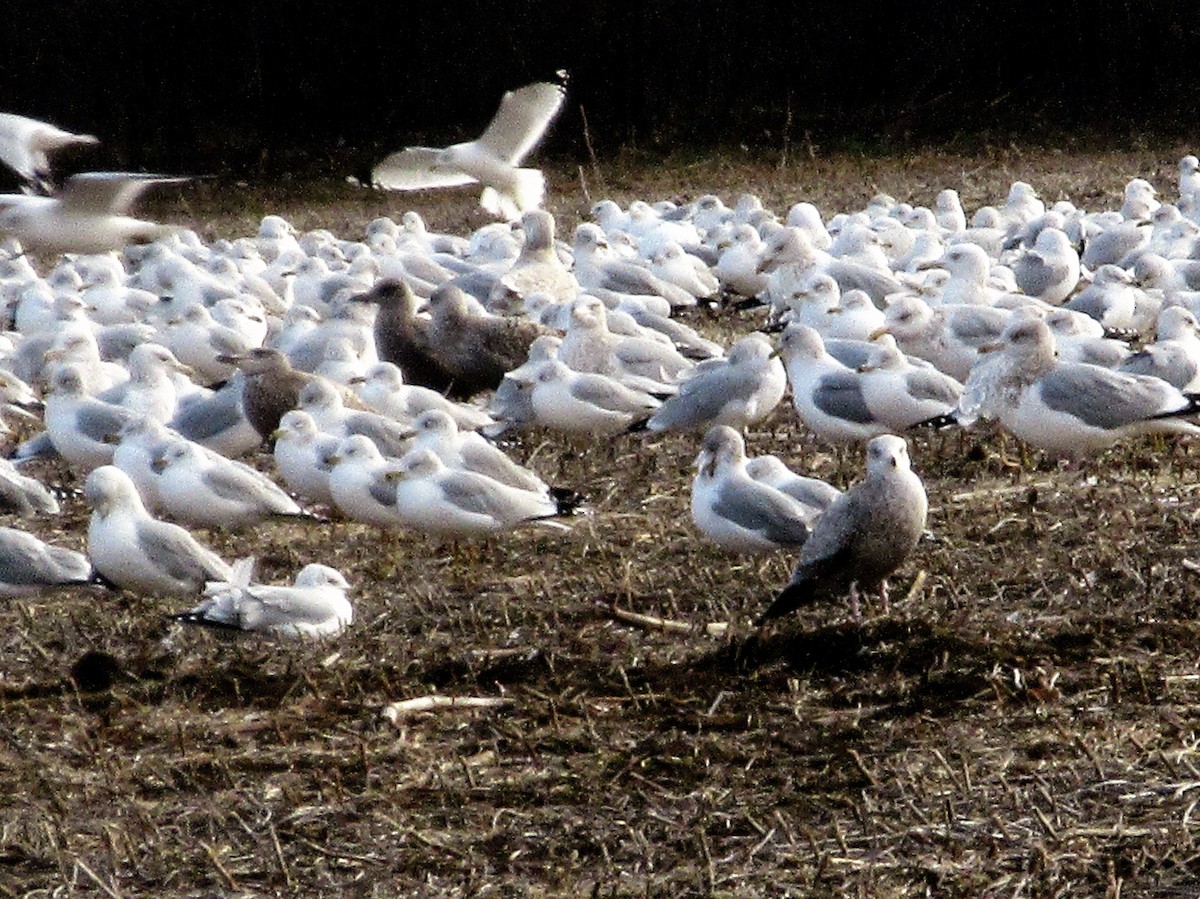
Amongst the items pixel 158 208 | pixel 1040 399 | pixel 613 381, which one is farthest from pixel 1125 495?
pixel 158 208

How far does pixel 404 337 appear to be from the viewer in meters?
11.4

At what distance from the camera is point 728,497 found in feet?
23.7

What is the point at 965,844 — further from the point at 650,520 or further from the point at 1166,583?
the point at 650,520

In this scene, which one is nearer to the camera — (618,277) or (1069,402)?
(1069,402)

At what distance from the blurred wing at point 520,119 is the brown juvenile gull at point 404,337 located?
2391 millimetres

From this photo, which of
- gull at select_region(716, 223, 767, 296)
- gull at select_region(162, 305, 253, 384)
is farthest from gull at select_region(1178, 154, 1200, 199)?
gull at select_region(162, 305, 253, 384)

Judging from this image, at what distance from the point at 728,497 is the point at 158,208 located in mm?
15538

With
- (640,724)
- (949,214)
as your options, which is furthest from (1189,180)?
(640,724)

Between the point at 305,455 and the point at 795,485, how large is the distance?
2027 mm

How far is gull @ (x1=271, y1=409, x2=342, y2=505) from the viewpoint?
845 centimetres

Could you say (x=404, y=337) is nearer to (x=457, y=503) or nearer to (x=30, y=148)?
(x=30, y=148)

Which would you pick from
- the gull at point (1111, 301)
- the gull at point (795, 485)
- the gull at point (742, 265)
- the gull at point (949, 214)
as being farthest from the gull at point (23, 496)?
the gull at point (949, 214)

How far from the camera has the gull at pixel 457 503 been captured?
775 cm

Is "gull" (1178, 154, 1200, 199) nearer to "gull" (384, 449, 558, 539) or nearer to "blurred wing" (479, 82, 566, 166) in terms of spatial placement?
"blurred wing" (479, 82, 566, 166)
